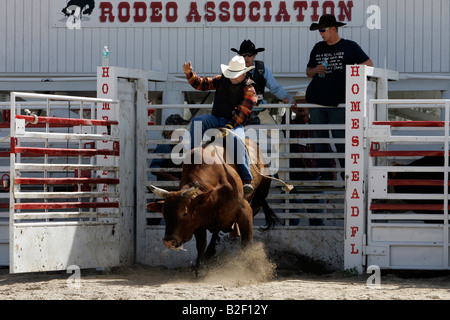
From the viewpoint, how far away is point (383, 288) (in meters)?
9.08

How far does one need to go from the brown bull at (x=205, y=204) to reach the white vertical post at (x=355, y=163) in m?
1.13

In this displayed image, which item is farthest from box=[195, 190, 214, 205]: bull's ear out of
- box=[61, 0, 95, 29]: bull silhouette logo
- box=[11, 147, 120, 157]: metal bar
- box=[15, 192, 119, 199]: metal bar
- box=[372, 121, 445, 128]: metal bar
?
box=[61, 0, 95, 29]: bull silhouette logo

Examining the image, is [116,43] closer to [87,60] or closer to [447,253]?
[87,60]

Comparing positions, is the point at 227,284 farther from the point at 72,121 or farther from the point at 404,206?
the point at 72,121

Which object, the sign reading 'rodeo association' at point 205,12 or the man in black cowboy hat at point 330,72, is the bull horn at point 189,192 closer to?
the man in black cowboy hat at point 330,72

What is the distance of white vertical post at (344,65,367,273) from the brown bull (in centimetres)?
113

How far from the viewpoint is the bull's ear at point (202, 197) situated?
31.1 ft

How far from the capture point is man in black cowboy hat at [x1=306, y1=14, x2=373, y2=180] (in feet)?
36.7

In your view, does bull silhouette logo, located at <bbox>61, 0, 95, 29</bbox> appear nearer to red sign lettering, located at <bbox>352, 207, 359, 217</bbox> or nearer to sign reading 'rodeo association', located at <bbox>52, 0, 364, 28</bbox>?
sign reading 'rodeo association', located at <bbox>52, 0, 364, 28</bbox>

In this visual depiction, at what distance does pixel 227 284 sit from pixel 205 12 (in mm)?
6816

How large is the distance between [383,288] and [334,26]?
3.72m

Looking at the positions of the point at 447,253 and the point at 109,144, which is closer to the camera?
the point at 447,253

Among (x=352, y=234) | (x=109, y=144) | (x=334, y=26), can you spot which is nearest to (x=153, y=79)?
(x=109, y=144)
